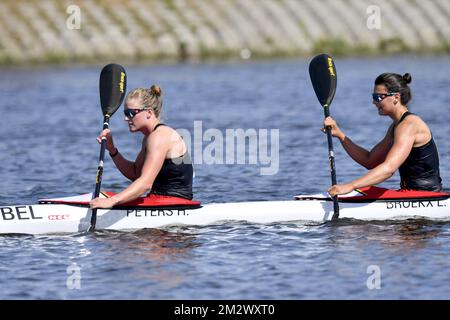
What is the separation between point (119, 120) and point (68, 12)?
11708 millimetres

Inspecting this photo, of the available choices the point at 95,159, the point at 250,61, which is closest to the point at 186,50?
the point at 250,61

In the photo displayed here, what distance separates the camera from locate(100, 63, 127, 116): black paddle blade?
591 inches

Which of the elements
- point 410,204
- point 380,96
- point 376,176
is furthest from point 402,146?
point 410,204

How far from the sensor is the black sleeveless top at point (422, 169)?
1398cm

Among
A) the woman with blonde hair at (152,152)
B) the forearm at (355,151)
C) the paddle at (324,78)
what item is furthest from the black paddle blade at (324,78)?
the woman with blonde hair at (152,152)

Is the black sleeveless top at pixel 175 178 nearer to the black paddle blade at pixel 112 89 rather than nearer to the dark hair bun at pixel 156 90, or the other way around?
the dark hair bun at pixel 156 90

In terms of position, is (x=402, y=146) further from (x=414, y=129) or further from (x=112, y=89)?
(x=112, y=89)

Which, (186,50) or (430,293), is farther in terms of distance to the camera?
(186,50)

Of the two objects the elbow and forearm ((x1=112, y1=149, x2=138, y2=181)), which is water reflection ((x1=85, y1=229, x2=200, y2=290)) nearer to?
forearm ((x1=112, y1=149, x2=138, y2=181))

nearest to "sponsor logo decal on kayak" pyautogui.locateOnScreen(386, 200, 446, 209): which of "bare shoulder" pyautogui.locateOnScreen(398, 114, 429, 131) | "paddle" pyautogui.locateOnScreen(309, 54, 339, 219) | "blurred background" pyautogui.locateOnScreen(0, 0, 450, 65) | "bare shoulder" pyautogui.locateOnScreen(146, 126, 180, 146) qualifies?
"bare shoulder" pyautogui.locateOnScreen(398, 114, 429, 131)

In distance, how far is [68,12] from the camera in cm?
3866

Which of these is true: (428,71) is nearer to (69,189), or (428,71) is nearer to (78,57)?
(78,57)

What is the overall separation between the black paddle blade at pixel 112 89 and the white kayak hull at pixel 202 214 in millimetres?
1811
